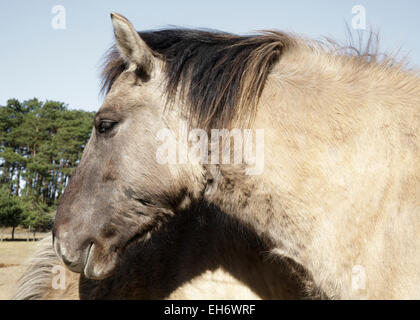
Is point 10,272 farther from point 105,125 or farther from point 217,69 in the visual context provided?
point 217,69

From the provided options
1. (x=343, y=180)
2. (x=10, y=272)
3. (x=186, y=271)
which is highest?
(x=343, y=180)

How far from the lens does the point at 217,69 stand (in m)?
2.48

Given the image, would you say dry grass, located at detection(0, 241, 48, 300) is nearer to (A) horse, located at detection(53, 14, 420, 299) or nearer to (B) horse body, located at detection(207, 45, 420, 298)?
(A) horse, located at detection(53, 14, 420, 299)

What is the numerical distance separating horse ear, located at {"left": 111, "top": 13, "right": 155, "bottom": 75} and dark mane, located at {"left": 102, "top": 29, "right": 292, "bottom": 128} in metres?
0.15

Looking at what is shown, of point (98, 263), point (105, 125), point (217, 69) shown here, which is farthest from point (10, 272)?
point (217, 69)

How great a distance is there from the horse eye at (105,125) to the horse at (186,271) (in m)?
0.97

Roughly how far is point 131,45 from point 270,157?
1.30 meters

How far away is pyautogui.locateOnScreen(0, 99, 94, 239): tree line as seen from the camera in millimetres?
26453

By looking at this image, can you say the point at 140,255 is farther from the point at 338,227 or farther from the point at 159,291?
the point at 338,227

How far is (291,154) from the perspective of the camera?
7.19 ft

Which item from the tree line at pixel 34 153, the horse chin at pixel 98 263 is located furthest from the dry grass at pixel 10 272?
the tree line at pixel 34 153

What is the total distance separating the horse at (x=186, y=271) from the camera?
9.53ft

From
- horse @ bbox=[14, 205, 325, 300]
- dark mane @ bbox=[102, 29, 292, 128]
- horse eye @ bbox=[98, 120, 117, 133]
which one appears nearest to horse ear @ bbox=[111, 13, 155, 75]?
dark mane @ bbox=[102, 29, 292, 128]
